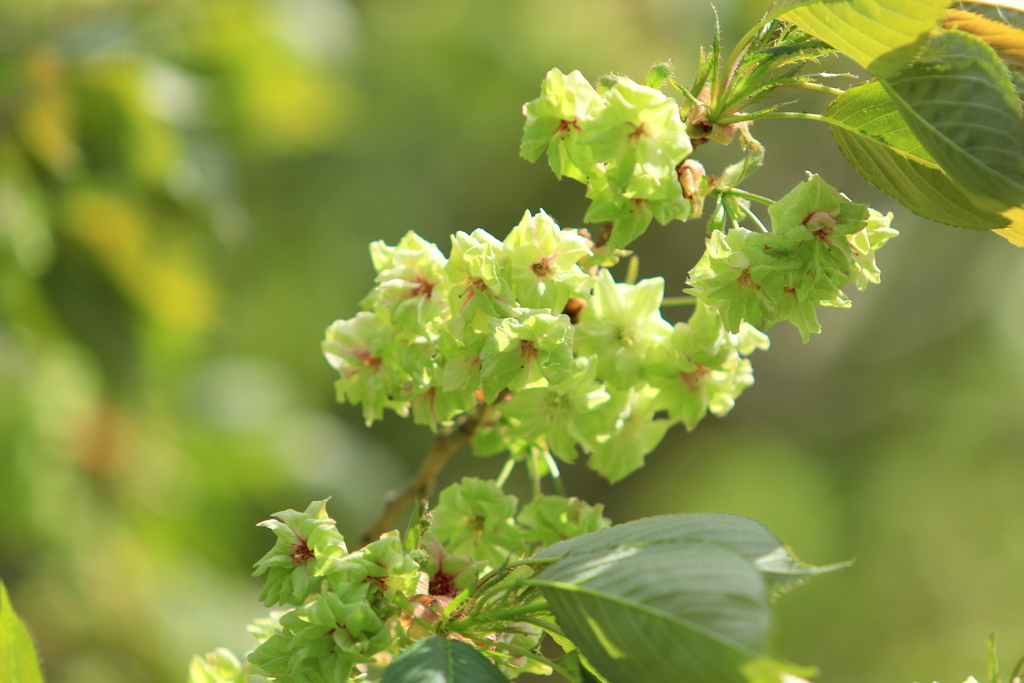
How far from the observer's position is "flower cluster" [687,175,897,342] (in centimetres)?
72

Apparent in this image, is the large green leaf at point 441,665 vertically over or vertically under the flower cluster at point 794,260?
under

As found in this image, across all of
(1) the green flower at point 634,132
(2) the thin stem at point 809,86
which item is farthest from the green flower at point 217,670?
(2) the thin stem at point 809,86

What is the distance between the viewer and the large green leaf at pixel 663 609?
541 mm

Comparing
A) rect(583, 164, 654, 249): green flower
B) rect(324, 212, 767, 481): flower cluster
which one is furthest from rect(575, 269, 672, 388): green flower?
rect(583, 164, 654, 249): green flower

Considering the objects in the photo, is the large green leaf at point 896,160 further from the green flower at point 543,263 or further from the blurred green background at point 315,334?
the blurred green background at point 315,334

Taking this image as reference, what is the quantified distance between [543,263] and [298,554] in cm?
32

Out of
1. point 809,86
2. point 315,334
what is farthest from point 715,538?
point 315,334

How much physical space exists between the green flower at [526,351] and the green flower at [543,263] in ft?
0.09

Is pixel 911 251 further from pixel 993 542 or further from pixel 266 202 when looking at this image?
pixel 266 202

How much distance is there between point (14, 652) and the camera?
807 mm

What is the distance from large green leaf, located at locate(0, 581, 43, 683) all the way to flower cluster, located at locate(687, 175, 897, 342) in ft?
2.30

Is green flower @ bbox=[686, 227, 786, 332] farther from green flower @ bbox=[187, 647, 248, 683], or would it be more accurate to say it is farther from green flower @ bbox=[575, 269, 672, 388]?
green flower @ bbox=[187, 647, 248, 683]

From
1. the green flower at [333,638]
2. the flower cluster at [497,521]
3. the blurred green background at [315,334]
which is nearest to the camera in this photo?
the green flower at [333,638]

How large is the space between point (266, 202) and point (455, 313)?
15.8ft
